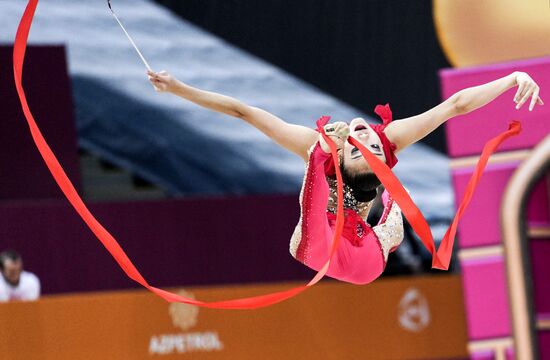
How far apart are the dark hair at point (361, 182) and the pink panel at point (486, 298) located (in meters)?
2.35

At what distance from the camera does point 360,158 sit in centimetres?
450

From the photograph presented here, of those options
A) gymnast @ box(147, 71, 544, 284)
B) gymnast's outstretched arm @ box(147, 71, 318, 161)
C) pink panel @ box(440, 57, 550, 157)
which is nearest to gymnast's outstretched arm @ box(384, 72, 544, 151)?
gymnast @ box(147, 71, 544, 284)

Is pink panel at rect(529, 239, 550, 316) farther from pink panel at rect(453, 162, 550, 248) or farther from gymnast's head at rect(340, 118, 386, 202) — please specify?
gymnast's head at rect(340, 118, 386, 202)

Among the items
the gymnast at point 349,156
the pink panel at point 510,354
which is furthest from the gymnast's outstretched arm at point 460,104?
the pink panel at point 510,354

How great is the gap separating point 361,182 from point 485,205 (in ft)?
7.75

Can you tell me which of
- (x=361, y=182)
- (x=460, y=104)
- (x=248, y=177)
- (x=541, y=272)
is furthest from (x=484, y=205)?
(x=248, y=177)

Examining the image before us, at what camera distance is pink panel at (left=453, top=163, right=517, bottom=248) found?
6691 mm

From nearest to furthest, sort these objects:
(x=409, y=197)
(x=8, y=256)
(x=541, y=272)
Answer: (x=409, y=197), (x=541, y=272), (x=8, y=256)

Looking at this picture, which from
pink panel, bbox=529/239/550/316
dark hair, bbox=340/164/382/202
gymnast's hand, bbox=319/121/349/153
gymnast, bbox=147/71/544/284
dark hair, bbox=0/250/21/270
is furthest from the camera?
dark hair, bbox=0/250/21/270

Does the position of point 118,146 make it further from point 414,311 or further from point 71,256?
point 414,311

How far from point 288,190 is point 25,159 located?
2725 mm

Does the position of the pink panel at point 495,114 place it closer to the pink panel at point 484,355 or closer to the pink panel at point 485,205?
the pink panel at point 485,205

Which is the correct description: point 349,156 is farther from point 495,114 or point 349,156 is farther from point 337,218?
point 495,114

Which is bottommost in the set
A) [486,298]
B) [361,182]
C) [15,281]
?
[486,298]
